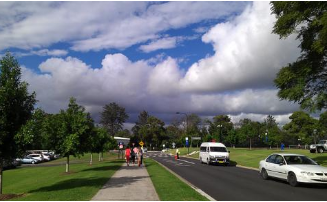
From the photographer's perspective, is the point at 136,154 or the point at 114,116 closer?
the point at 136,154

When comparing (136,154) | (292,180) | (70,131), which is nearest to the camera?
(292,180)

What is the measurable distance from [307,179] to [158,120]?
125108mm

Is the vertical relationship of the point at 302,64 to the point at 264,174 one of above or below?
above

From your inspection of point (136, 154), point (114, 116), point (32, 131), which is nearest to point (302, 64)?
point (136, 154)

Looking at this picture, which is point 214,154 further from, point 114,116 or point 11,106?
point 114,116

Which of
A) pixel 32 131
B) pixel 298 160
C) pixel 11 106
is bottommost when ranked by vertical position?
pixel 298 160

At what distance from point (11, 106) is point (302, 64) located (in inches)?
Answer: 810

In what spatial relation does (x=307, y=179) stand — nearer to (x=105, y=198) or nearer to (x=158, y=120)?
(x=105, y=198)

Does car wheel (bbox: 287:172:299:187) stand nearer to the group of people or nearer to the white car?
the white car

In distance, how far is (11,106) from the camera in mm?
13391

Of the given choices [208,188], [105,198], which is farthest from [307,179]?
[105,198]

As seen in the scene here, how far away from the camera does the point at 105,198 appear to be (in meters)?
10.5

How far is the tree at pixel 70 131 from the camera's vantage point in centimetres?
2377

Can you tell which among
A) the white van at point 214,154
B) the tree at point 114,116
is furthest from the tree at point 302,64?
the tree at point 114,116
